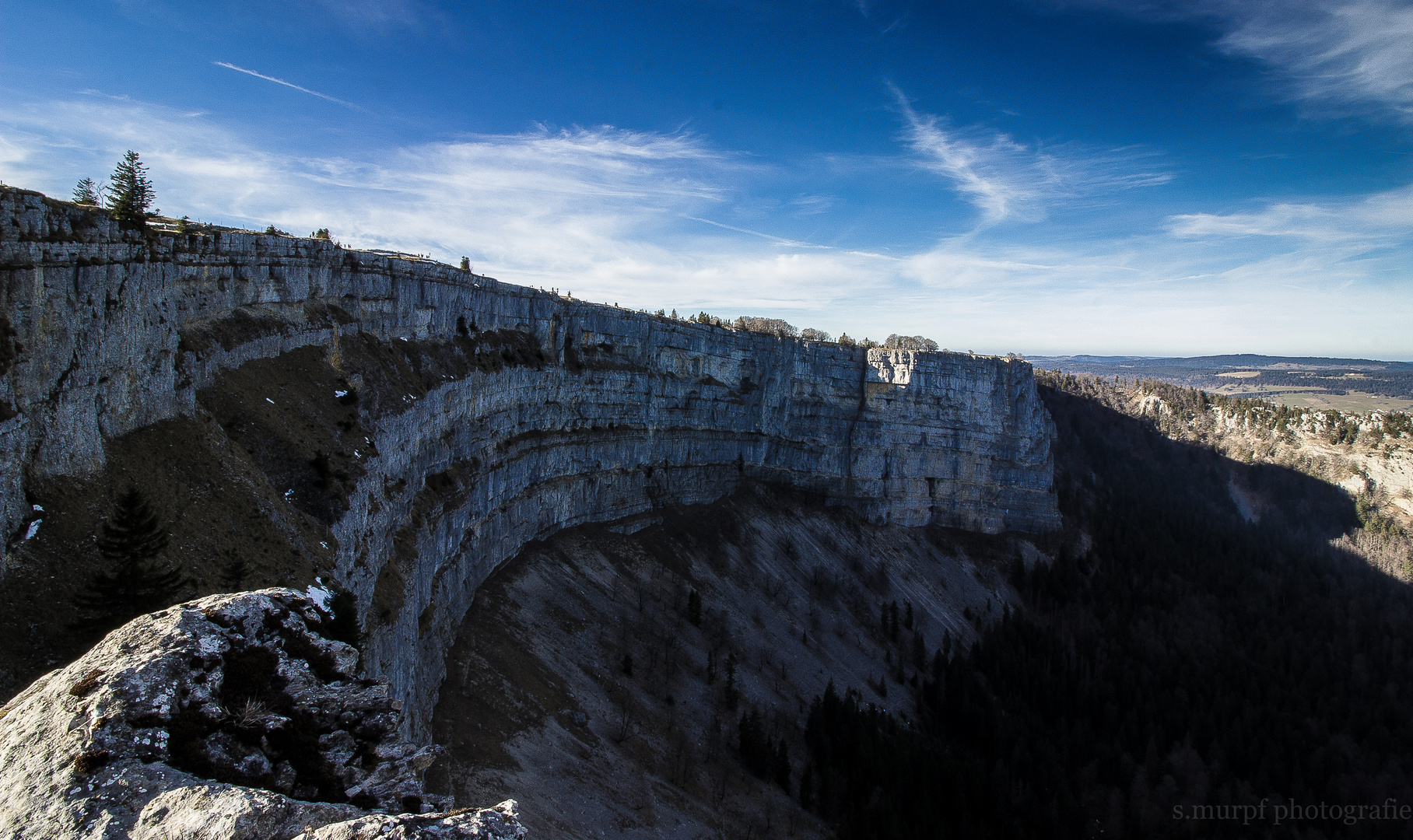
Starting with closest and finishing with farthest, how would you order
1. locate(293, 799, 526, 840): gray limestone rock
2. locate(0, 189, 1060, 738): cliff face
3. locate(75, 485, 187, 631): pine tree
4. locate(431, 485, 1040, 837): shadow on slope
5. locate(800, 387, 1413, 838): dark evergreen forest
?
1. locate(293, 799, 526, 840): gray limestone rock
2. locate(75, 485, 187, 631): pine tree
3. locate(0, 189, 1060, 738): cliff face
4. locate(431, 485, 1040, 837): shadow on slope
5. locate(800, 387, 1413, 838): dark evergreen forest

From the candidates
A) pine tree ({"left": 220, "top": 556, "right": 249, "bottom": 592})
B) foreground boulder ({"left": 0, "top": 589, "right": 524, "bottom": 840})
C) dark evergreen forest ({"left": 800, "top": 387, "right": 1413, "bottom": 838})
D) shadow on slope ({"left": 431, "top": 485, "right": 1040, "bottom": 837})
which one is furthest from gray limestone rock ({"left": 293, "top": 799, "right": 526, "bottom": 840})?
dark evergreen forest ({"left": 800, "top": 387, "right": 1413, "bottom": 838})

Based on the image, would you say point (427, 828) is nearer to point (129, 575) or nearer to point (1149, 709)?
point (129, 575)

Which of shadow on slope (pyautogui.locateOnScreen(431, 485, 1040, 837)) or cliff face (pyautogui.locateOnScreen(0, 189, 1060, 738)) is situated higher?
cliff face (pyautogui.locateOnScreen(0, 189, 1060, 738))

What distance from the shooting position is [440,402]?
136 feet

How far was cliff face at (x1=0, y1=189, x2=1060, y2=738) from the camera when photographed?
1906cm

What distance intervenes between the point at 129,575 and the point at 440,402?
91.1 feet

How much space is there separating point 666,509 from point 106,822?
6918cm

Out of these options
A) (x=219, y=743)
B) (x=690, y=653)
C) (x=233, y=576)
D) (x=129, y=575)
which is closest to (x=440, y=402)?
(x=233, y=576)

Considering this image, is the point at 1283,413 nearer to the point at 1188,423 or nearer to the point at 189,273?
the point at 1188,423

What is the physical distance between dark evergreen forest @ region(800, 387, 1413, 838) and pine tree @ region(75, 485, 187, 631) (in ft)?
148

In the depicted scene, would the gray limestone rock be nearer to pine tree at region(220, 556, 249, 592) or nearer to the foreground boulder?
the foreground boulder

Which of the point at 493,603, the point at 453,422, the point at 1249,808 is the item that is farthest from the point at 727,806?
the point at 1249,808

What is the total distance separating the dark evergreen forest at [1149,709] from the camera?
54.1 m

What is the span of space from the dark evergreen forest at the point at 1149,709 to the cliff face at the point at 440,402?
1774 centimetres
